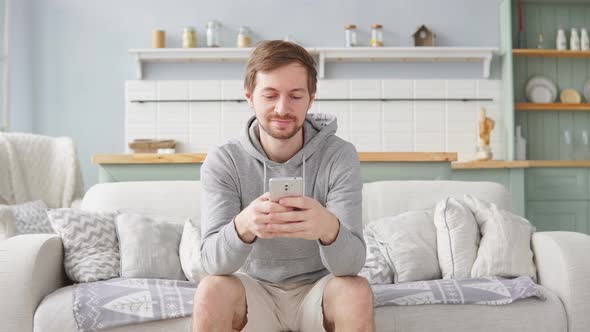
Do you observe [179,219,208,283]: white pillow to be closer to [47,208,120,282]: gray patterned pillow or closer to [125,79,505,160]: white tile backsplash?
[47,208,120,282]: gray patterned pillow

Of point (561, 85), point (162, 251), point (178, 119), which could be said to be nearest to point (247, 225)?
point (162, 251)

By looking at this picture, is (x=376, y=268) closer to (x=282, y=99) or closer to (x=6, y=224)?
(x=282, y=99)

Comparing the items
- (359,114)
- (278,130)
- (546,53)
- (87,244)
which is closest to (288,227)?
(278,130)

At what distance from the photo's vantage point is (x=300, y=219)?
5.16ft

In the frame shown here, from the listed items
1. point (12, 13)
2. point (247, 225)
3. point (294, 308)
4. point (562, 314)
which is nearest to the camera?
point (247, 225)

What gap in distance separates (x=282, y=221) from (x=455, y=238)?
3.46 feet

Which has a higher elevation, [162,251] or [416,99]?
[416,99]

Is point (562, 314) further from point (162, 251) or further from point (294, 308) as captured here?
point (162, 251)

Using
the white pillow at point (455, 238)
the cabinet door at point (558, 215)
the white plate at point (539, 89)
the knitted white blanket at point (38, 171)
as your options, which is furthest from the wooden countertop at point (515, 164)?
the knitted white blanket at point (38, 171)

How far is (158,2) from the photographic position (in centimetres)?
521

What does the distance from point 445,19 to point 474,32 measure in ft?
0.84

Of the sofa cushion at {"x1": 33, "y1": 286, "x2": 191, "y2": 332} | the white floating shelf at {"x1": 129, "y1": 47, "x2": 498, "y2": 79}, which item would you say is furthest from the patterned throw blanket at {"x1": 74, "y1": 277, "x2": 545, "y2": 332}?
the white floating shelf at {"x1": 129, "y1": 47, "x2": 498, "y2": 79}

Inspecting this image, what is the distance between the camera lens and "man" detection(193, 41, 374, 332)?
1.63 metres

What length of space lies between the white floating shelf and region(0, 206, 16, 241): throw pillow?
2.52m
